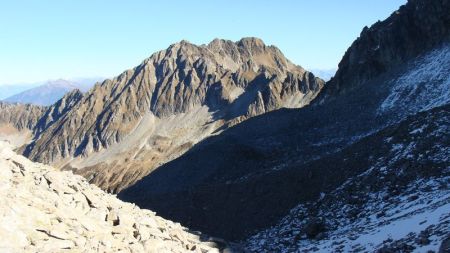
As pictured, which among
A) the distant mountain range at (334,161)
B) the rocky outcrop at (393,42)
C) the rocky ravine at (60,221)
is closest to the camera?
the rocky ravine at (60,221)

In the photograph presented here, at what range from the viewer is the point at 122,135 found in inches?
6452

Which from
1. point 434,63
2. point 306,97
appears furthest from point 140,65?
point 434,63

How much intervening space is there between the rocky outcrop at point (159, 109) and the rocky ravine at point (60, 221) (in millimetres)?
106123

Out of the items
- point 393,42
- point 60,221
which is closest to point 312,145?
point 393,42

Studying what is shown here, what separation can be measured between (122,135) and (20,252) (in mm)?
147293

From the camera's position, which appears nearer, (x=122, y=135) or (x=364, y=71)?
(x=364, y=71)

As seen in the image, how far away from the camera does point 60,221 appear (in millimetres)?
21438

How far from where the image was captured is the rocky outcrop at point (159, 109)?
149m

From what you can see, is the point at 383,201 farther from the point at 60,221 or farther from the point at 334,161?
the point at 60,221

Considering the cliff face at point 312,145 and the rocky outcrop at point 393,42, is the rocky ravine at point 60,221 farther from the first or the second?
the rocky outcrop at point 393,42

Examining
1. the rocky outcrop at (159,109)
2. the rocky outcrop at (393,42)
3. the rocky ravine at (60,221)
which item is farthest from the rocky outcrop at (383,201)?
the rocky outcrop at (159,109)

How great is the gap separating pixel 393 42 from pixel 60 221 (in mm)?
74549

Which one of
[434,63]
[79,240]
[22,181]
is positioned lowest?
[79,240]

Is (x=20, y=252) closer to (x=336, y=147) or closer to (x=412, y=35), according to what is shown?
(x=336, y=147)
